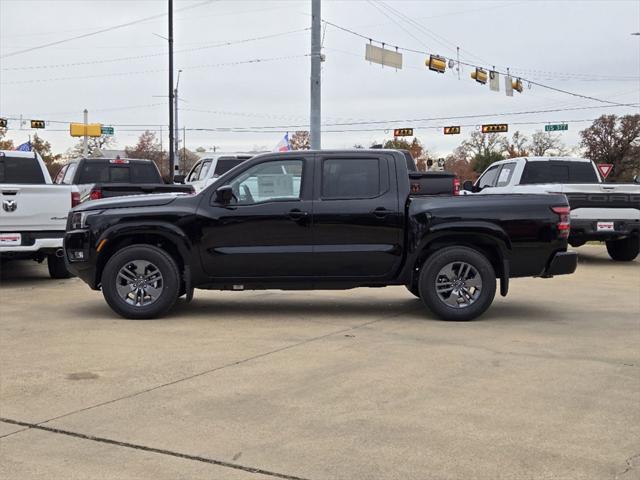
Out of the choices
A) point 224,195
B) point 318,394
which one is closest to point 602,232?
point 224,195

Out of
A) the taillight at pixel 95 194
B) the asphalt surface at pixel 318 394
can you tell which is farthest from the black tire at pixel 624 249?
the taillight at pixel 95 194

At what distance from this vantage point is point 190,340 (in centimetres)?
723

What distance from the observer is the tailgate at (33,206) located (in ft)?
34.4

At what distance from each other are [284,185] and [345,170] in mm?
708

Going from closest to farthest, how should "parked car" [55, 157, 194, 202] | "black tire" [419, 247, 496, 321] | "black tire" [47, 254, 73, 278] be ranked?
"black tire" [419, 247, 496, 321], "black tire" [47, 254, 73, 278], "parked car" [55, 157, 194, 202]

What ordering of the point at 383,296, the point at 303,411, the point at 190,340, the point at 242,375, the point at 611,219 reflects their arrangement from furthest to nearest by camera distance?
the point at 611,219 → the point at 383,296 → the point at 190,340 → the point at 242,375 → the point at 303,411

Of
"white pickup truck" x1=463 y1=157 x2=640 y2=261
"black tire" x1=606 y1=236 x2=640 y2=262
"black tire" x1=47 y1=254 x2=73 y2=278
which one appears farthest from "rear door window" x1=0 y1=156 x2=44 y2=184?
"black tire" x1=606 y1=236 x2=640 y2=262

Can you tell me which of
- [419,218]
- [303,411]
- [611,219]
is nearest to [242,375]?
[303,411]

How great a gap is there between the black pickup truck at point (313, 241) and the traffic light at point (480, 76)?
23.6 metres

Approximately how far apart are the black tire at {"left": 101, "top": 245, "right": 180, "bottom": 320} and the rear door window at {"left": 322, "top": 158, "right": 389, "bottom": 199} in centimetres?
188

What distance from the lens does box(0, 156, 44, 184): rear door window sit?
1210 cm

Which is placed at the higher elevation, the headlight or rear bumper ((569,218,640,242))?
the headlight

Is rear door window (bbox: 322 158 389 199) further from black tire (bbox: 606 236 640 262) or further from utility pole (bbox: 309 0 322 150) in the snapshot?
utility pole (bbox: 309 0 322 150)

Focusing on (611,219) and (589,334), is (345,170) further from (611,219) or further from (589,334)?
(611,219)
